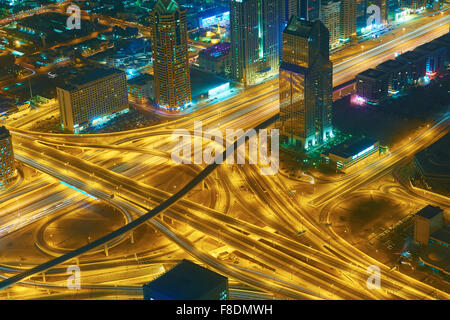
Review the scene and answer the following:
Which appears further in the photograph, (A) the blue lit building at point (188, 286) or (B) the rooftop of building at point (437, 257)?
(B) the rooftop of building at point (437, 257)

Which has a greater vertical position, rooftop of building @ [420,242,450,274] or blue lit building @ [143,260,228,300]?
blue lit building @ [143,260,228,300]

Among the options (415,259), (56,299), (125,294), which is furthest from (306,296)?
(56,299)

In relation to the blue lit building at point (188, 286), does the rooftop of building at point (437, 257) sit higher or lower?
lower

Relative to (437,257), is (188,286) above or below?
above

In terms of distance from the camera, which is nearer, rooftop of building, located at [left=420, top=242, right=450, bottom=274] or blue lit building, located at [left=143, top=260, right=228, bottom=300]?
blue lit building, located at [left=143, top=260, right=228, bottom=300]

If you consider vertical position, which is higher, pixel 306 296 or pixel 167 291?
pixel 167 291

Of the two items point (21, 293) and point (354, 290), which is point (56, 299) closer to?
point (21, 293)

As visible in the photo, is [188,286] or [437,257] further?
[437,257]

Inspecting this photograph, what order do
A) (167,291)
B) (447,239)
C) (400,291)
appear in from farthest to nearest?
(447,239) < (400,291) < (167,291)
